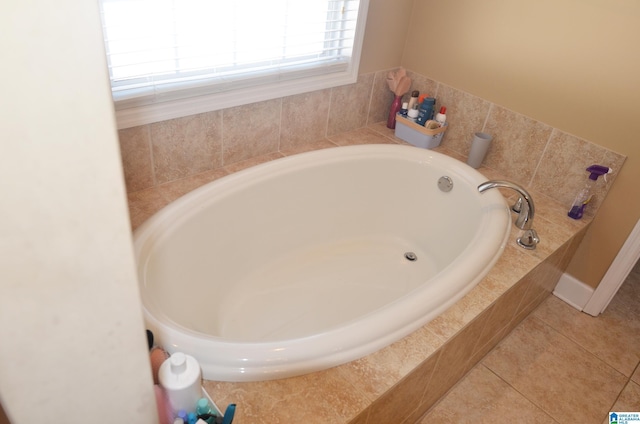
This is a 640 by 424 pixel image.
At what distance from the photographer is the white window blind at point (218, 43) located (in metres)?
1.37

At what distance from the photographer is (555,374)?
177cm

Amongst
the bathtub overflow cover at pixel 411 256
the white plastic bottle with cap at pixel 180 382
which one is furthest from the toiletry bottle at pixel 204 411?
the bathtub overflow cover at pixel 411 256

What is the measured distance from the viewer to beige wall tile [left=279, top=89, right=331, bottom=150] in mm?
1928

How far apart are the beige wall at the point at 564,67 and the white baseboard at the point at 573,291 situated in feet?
0.12

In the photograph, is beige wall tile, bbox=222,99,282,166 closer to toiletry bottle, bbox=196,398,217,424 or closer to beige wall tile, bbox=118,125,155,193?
beige wall tile, bbox=118,125,155,193

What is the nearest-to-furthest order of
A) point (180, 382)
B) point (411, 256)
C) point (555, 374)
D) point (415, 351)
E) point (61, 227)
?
point (61, 227) → point (180, 382) → point (415, 351) → point (555, 374) → point (411, 256)

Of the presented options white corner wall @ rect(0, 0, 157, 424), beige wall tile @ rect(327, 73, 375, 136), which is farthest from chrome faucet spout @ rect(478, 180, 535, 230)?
white corner wall @ rect(0, 0, 157, 424)

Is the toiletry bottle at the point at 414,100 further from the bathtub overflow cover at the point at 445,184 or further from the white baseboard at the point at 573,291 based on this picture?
the white baseboard at the point at 573,291

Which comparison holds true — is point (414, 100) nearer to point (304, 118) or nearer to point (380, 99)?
point (380, 99)

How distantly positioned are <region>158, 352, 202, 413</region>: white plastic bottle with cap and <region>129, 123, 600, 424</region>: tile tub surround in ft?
0.36

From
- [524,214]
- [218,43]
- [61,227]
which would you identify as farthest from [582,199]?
[61,227]

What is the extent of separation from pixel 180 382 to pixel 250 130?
44.8 inches

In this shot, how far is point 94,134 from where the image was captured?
38cm

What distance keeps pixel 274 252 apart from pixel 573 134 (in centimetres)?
131
